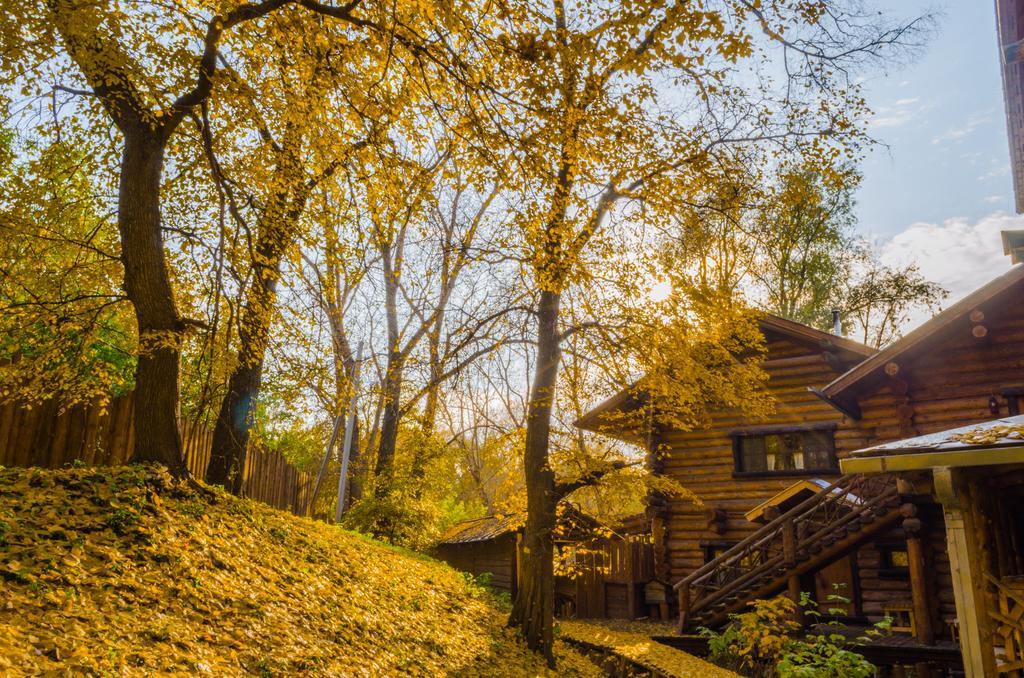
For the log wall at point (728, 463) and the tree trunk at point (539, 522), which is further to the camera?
the log wall at point (728, 463)

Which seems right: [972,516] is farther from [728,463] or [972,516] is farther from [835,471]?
[728,463]

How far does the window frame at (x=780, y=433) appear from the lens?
18.4 metres

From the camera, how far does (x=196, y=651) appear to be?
6434mm

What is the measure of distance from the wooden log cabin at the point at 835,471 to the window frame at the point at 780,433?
0.04 m

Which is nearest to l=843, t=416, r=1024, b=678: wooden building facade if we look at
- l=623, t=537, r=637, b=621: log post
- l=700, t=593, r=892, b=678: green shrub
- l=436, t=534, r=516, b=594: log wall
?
l=700, t=593, r=892, b=678: green shrub

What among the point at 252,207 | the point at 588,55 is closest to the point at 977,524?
the point at 588,55

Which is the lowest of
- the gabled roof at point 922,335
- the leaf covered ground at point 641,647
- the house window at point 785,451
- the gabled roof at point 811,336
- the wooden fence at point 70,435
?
the leaf covered ground at point 641,647

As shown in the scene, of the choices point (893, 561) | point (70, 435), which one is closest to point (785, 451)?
point (893, 561)

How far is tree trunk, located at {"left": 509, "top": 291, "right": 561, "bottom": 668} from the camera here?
1312 cm

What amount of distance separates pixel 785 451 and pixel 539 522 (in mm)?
9346

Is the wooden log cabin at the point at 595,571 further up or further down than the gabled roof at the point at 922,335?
further down

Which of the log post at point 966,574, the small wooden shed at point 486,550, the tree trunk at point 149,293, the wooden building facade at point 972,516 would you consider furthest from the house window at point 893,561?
the tree trunk at point 149,293

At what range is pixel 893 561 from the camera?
16688 mm

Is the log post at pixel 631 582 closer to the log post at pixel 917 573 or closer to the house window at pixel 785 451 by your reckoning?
the house window at pixel 785 451
